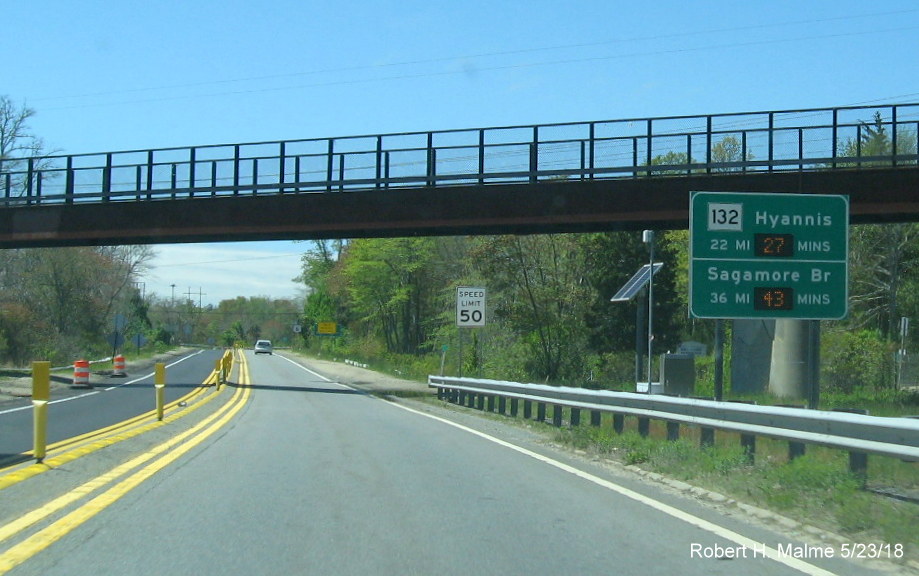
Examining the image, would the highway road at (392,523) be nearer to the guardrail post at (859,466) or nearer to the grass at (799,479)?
the grass at (799,479)

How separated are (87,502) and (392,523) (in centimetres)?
296

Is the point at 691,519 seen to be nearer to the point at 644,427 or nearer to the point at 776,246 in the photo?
the point at 644,427

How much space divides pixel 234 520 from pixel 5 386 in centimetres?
2700

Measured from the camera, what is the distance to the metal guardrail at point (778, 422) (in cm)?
816

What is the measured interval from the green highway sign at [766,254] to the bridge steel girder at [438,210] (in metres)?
12.4

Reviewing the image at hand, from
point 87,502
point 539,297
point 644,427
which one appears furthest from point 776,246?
point 539,297

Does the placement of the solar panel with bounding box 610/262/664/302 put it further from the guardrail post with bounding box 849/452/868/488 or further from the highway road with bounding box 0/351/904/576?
the guardrail post with bounding box 849/452/868/488

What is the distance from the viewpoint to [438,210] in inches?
1273

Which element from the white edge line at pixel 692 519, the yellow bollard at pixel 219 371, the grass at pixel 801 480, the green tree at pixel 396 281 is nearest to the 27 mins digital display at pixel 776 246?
the grass at pixel 801 480

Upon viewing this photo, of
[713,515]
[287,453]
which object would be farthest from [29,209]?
[713,515]

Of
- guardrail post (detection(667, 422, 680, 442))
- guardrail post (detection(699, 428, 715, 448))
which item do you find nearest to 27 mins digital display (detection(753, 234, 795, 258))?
guardrail post (detection(667, 422, 680, 442))

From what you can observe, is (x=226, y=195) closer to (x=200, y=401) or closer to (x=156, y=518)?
(x=200, y=401)

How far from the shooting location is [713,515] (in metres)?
9.11

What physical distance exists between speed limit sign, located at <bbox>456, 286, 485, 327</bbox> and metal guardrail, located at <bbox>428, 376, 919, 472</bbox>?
9866mm
